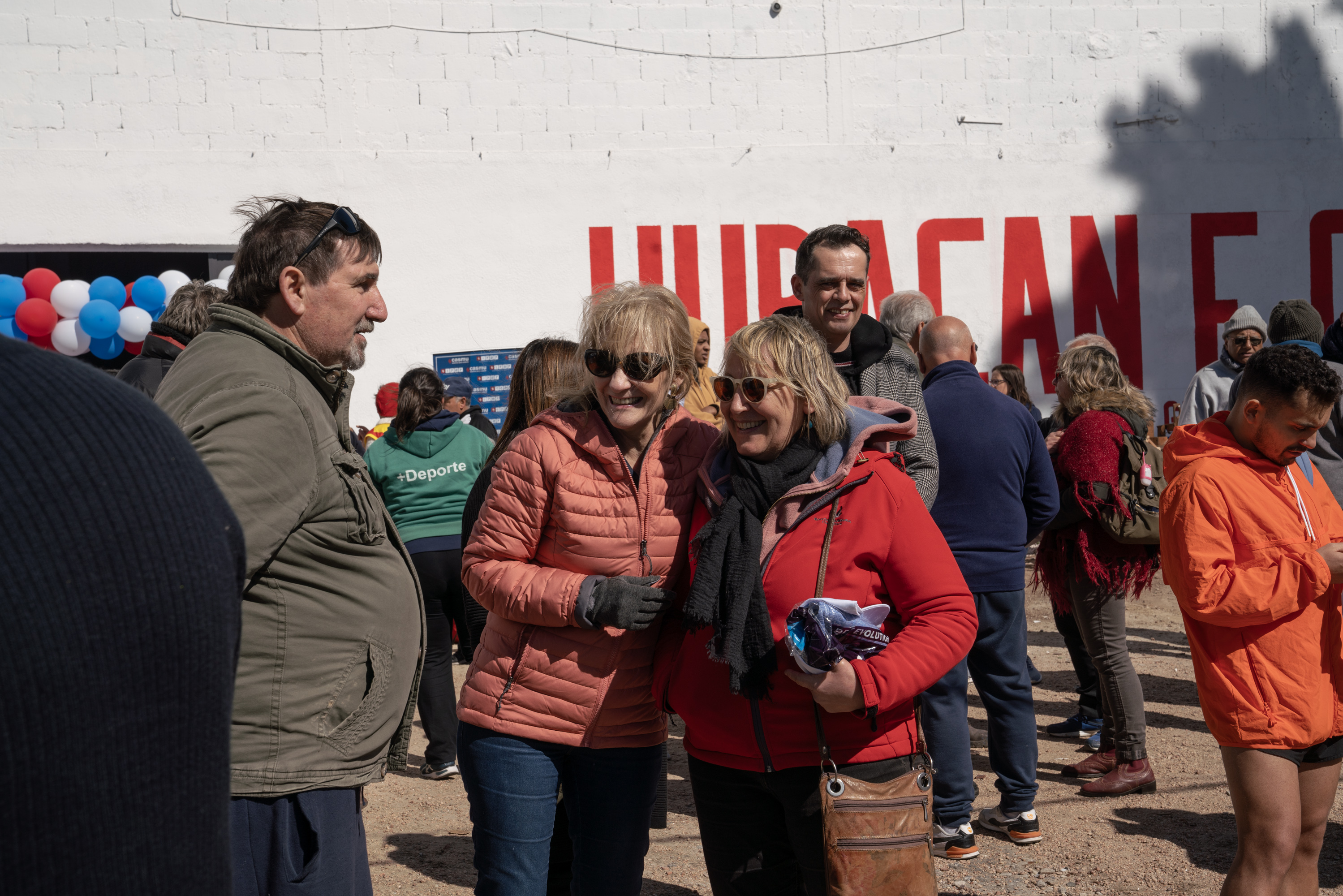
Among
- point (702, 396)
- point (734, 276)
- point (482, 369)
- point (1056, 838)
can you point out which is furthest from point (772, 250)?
point (1056, 838)

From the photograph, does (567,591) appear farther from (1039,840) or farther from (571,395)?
(1039,840)

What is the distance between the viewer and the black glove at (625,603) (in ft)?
7.46

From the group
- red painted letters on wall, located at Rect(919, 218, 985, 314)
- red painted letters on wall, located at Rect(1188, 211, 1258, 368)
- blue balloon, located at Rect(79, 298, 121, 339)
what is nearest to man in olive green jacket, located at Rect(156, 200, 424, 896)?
blue balloon, located at Rect(79, 298, 121, 339)

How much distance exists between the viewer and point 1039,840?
14.0ft

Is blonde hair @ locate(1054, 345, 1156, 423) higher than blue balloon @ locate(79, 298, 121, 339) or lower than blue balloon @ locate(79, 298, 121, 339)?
lower

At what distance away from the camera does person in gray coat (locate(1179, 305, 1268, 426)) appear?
6.34 meters

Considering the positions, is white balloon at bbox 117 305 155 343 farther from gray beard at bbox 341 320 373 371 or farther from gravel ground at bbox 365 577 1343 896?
gray beard at bbox 341 320 373 371

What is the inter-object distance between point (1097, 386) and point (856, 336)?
1.94 m

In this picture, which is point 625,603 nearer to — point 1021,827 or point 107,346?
point 1021,827

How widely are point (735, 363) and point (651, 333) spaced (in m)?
0.21

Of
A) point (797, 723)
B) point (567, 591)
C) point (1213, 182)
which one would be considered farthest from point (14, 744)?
point (1213, 182)

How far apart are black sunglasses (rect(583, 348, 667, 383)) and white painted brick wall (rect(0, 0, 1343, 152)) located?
8.40 meters

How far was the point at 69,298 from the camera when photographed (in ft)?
28.4

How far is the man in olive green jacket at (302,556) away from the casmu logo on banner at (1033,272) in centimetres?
857
